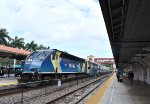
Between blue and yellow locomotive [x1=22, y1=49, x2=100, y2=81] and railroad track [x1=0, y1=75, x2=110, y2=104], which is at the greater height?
blue and yellow locomotive [x1=22, y1=49, x2=100, y2=81]

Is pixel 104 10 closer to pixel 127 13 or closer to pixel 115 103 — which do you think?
pixel 127 13

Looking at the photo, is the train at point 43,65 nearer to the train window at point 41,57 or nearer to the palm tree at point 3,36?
the train window at point 41,57

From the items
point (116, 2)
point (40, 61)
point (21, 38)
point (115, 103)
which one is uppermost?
point (21, 38)

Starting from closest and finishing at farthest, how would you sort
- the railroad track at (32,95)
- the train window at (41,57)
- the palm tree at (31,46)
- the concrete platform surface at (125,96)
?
the railroad track at (32,95)
the concrete platform surface at (125,96)
the train window at (41,57)
the palm tree at (31,46)

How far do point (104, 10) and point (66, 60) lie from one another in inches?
893

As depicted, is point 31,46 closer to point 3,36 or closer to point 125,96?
point 3,36

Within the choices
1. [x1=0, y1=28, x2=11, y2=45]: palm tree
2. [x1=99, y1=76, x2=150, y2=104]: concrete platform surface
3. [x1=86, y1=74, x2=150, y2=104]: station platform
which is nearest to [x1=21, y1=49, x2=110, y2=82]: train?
[x1=86, y1=74, x2=150, y2=104]: station platform

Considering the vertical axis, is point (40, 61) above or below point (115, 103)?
above

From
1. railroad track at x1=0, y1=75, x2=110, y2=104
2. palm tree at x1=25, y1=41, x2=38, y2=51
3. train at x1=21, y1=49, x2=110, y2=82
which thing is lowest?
railroad track at x1=0, y1=75, x2=110, y2=104

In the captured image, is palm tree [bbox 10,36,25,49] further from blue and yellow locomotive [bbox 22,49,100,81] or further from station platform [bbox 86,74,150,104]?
station platform [bbox 86,74,150,104]

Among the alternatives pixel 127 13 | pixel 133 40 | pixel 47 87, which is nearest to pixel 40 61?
pixel 47 87

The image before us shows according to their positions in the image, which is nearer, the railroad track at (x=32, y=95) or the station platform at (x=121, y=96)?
the railroad track at (x=32, y=95)

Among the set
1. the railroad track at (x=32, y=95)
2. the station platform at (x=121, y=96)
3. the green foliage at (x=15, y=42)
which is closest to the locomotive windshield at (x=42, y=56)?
the railroad track at (x=32, y=95)

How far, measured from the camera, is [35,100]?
1759cm
